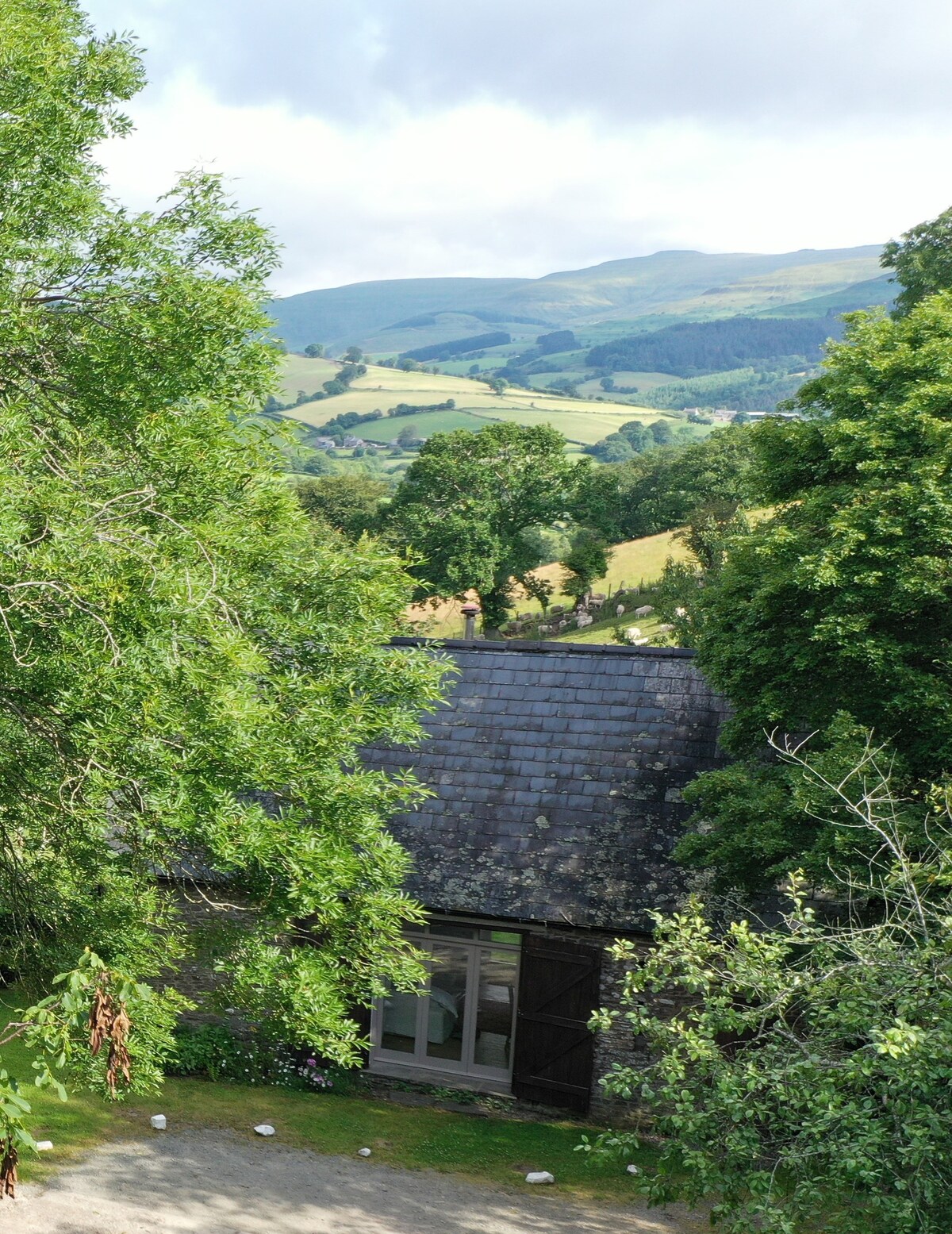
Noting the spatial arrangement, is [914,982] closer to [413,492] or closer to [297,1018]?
[297,1018]

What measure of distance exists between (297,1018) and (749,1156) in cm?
394

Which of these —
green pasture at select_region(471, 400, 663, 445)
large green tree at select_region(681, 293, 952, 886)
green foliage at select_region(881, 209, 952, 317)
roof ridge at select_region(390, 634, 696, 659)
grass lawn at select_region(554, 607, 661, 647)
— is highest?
green pasture at select_region(471, 400, 663, 445)

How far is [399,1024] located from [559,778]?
13.6 feet

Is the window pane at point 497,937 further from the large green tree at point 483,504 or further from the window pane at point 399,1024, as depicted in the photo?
the large green tree at point 483,504

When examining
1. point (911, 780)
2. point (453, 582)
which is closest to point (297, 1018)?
point (911, 780)

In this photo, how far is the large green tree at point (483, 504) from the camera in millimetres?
58031

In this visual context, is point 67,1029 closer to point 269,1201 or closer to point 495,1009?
point 269,1201

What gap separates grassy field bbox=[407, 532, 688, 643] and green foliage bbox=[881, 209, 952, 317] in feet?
87.2

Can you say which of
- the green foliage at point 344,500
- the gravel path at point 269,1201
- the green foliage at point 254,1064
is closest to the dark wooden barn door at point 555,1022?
the gravel path at point 269,1201

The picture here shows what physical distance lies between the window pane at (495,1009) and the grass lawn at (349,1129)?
1.06 meters

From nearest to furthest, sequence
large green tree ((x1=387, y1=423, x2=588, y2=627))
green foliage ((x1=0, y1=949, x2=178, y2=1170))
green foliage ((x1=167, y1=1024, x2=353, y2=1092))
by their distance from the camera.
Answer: green foliage ((x1=0, y1=949, x2=178, y2=1170)) < green foliage ((x1=167, y1=1024, x2=353, y2=1092)) < large green tree ((x1=387, y1=423, x2=588, y2=627))

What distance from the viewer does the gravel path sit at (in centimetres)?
1108

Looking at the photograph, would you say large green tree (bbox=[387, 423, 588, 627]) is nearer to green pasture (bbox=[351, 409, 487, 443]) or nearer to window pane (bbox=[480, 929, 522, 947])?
window pane (bbox=[480, 929, 522, 947])

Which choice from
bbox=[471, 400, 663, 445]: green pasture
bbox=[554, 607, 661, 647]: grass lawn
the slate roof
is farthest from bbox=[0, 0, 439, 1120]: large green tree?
bbox=[471, 400, 663, 445]: green pasture
